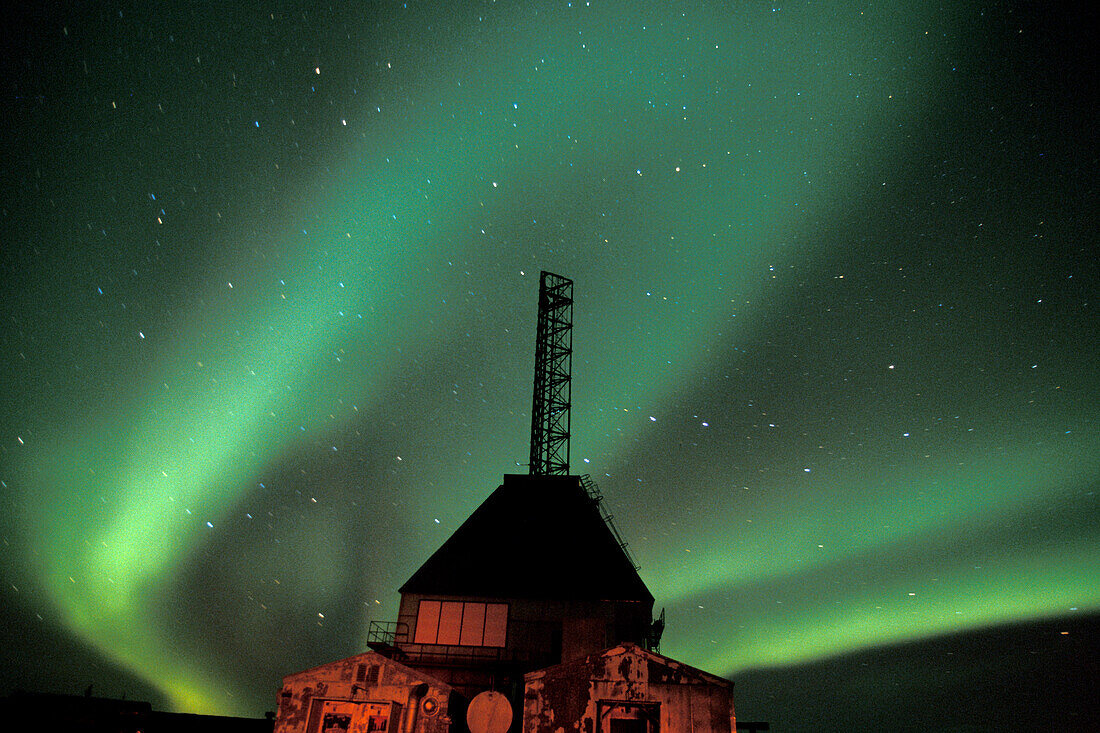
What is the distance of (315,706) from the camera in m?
16.9

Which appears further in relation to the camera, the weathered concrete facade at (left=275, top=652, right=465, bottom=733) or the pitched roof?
the pitched roof

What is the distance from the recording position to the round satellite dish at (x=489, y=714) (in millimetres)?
16031

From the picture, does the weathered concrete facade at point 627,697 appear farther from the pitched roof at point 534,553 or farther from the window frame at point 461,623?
the pitched roof at point 534,553

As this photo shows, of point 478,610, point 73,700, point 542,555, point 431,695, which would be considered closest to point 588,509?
point 542,555

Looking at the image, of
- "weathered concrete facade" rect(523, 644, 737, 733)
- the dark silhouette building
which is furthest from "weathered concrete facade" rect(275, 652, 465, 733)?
"weathered concrete facade" rect(523, 644, 737, 733)

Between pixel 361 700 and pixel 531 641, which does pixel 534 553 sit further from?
pixel 361 700

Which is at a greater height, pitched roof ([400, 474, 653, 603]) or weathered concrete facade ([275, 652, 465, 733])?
pitched roof ([400, 474, 653, 603])

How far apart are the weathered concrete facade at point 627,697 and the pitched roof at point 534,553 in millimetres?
7865

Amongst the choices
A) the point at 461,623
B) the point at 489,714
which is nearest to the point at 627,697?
A: the point at 489,714

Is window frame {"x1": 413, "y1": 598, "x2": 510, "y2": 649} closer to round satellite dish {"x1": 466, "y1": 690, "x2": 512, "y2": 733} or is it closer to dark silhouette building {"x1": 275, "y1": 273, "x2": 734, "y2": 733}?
dark silhouette building {"x1": 275, "y1": 273, "x2": 734, "y2": 733}

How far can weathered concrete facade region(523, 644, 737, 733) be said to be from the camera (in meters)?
15.6

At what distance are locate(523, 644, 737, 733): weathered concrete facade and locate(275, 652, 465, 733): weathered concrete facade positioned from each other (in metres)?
3.02

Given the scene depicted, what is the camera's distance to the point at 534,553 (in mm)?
26016

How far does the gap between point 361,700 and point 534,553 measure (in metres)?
10.3
